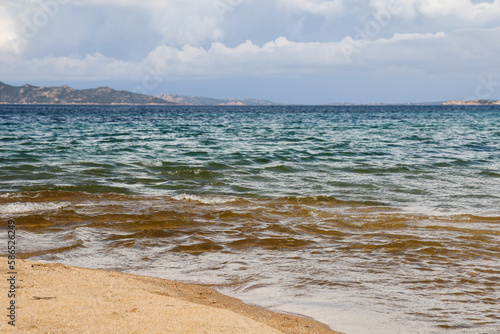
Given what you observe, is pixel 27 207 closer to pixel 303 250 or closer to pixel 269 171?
pixel 303 250

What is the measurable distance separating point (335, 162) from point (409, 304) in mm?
13573

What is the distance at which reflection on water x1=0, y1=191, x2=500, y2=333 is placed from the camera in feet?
16.0

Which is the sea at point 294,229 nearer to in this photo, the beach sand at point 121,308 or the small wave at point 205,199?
the small wave at point 205,199

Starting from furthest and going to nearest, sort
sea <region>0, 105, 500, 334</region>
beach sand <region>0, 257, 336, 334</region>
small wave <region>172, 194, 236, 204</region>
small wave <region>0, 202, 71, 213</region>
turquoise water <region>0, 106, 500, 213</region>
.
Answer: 1. turquoise water <region>0, 106, 500, 213</region>
2. small wave <region>172, 194, 236, 204</region>
3. small wave <region>0, 202, 71, 213</region>
4. sea <region>0, 105, 500, 334</region>
5. beach sand <region>0, 257, 336, 334</region>

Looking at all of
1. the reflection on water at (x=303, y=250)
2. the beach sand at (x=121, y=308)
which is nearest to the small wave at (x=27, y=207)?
the reflection on water at (x=303, y=250)

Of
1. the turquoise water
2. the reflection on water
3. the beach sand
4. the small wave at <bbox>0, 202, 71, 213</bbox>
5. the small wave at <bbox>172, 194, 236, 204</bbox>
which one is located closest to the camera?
the beach sand

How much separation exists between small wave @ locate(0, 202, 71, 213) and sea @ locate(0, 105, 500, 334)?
0.04 m

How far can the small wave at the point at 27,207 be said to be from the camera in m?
9.68

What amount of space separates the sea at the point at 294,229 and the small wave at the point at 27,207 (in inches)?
1.6

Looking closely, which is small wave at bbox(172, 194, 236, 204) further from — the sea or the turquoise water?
the turquoise water

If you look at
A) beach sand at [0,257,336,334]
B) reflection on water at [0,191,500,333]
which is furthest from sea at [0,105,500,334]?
beach sand at [0,257,336,334]

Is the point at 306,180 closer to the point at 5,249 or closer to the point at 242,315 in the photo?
the point at 5,249

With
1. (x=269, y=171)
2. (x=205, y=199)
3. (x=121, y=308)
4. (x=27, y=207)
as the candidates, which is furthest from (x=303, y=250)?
(x=269, y=171)

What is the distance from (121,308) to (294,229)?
4690 mm
